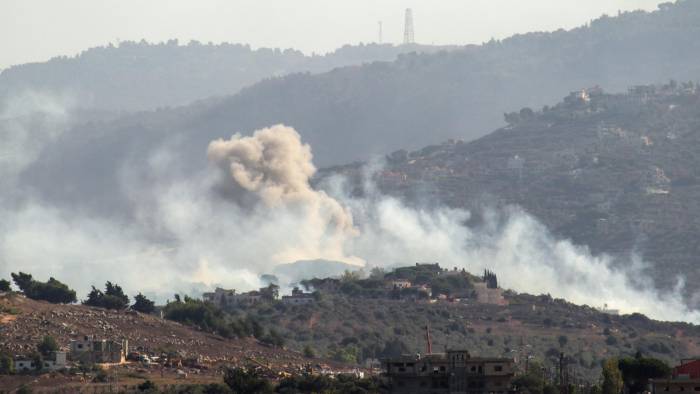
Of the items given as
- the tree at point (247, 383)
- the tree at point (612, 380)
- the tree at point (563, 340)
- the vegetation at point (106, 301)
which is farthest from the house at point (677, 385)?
the tree at point (563, 340)

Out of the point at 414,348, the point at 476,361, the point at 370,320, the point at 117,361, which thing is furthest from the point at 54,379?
the point at 370,320

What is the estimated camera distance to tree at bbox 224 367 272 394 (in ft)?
355

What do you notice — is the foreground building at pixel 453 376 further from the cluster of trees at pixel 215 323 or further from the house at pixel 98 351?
the cluster of trees at pixel 215 323

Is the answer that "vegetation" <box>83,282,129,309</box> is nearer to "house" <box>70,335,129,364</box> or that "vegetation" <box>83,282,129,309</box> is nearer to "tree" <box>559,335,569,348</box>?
"house" <box>70,335,129,364</box>

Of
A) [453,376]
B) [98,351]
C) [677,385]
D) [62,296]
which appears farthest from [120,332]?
[677,385]

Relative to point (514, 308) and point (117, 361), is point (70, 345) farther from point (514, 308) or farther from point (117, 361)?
point (514, 308)

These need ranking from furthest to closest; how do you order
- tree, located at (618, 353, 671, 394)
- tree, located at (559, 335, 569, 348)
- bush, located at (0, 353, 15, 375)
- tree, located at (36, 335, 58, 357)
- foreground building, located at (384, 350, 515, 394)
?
tree, located at (559, 335, 569, 348)
tree, located at (36, 335, 58, 357)
bush, located at (0, 353, 15, 375)
tree, located at (618, 353, 671, 394)
foreground building, located at (384, 350, 515, 394)

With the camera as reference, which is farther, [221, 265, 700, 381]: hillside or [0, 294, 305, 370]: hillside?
[221, 265, 700, 381]: hillside

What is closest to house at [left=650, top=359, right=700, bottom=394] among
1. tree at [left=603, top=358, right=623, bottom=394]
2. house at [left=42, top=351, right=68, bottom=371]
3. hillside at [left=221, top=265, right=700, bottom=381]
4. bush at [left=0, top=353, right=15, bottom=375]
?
tree at [left=603, top=358, right=623, bottom=394]

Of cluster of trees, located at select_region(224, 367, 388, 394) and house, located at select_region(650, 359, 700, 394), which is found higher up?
cluster of trees, located at select_region(224, 367, 388, 394)

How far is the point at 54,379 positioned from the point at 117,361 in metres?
10.1

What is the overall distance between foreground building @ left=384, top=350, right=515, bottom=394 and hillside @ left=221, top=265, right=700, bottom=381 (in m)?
48.4

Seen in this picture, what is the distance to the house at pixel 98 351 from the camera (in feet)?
406

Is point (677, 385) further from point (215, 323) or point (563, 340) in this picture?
point (563, 340)
